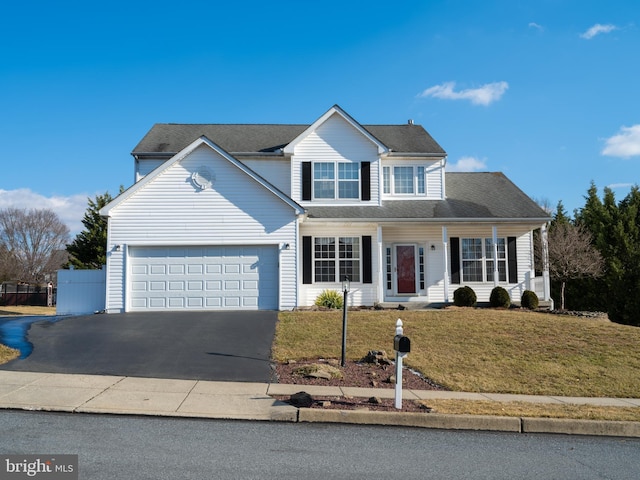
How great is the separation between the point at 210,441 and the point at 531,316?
13290 millimetres

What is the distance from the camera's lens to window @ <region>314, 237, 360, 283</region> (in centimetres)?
1966

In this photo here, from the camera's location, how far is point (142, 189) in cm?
1747

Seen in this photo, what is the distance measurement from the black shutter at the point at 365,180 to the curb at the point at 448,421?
13.5 m

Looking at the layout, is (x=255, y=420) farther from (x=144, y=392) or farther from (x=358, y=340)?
(x=358, y=340)

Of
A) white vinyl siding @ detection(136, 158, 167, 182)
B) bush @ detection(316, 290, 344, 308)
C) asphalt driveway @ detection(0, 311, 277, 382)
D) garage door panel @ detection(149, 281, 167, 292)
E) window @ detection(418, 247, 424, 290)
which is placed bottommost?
asphalt driveway @ detection(0, 311, 277, 382)

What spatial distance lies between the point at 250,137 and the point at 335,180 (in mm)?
4734

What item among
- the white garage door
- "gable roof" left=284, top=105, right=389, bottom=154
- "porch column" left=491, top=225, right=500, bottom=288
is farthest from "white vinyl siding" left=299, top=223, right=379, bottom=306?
"porch column" left=491, top=225, right=500, bottom=288

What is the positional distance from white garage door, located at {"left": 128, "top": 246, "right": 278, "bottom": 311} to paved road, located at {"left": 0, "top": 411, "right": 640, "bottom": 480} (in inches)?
390

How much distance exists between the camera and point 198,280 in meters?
17.3

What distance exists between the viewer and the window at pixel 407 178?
21406 millimetres

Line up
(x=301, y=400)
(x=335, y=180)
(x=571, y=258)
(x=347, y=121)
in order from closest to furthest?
(x=301, y=400) < (x=347, y=121) < (x=335, y=180) < (x=571, y=258)

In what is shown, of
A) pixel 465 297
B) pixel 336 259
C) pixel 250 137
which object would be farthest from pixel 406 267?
pixel 250 137

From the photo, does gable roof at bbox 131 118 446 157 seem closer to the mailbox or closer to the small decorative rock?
the mailbox

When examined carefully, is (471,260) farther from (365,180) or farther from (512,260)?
(365,180)
